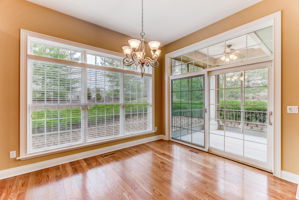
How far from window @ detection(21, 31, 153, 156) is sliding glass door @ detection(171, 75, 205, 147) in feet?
3.84

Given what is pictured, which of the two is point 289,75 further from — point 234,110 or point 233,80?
point 234,110

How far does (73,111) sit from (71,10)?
2.05 meters

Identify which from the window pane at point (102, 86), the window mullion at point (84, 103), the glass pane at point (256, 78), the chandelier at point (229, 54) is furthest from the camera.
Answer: the window pane at point (102, 86)

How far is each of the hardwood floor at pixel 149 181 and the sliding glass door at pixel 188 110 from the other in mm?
816

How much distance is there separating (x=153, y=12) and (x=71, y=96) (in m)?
2.45

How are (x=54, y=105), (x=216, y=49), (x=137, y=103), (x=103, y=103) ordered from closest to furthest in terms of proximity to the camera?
(x=54, y=105) → (x=216, y=49) → (x=103, y=103) → (x=137, y=103)

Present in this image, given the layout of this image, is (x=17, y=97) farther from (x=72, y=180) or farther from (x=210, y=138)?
(x=210, y=138)

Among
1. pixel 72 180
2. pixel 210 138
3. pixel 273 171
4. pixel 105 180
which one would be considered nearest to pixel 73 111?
pixel 72 180

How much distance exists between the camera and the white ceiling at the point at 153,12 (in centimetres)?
240

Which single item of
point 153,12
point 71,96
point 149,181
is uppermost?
point 153,12

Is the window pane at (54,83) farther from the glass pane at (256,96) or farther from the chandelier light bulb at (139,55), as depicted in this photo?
the glass pane at (256,96)

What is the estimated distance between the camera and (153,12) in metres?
2.66

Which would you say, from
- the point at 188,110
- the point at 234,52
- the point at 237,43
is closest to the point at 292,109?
the point at 234,52

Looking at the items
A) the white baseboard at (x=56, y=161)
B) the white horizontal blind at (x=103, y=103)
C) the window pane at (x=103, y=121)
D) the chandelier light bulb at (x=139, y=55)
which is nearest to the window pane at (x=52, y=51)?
the white horizontal blind at (x=103, y=103)
